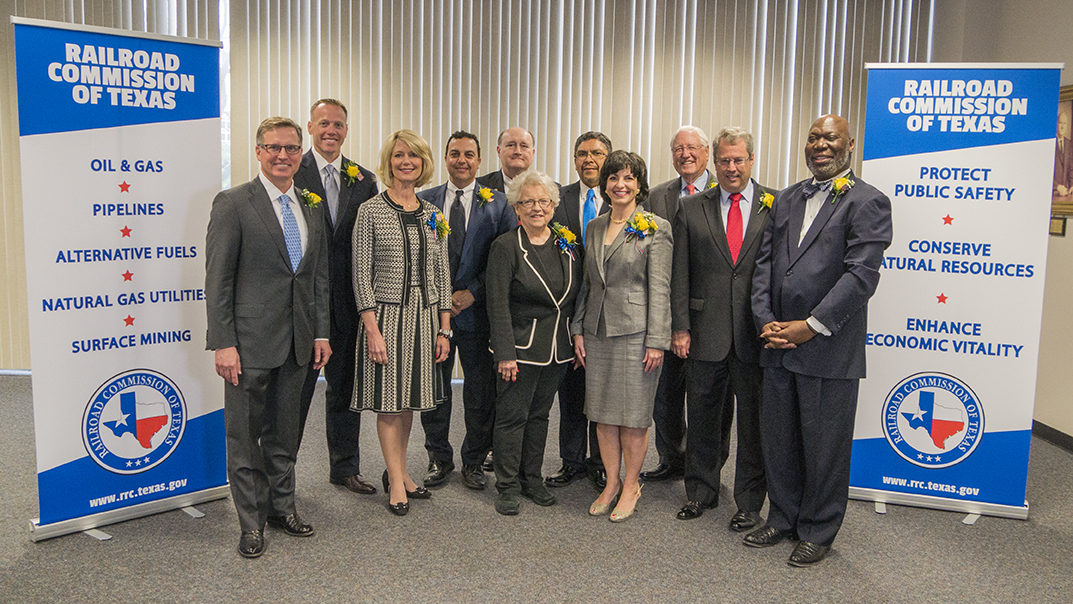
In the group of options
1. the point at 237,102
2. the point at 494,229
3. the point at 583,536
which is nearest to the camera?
the point at 583,536

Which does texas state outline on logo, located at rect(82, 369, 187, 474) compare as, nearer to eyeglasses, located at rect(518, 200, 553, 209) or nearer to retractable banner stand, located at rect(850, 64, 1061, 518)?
eyeglasses, located at rect(518, 200, 553, 209)

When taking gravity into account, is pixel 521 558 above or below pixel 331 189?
below

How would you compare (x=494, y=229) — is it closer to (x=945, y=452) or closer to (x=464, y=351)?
(x=464, y=351)

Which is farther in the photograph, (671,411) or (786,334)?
(671,411)

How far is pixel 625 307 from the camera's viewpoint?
318cm

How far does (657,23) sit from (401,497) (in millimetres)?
4212

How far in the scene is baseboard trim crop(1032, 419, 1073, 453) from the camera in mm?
4570

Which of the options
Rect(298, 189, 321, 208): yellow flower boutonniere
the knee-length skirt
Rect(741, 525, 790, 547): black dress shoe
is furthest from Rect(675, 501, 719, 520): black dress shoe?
Rect(298, 189, 321, 208): yellow flower boutonniere

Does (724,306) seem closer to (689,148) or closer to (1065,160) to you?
(689,148)

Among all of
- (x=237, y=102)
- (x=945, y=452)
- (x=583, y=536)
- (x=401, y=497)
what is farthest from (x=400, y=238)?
(x=237, y=102)

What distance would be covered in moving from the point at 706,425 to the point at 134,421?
2.46 metres

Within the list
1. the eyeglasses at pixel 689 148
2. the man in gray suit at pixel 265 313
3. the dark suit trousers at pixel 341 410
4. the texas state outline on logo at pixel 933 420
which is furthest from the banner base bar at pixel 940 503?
the man in gray suit at pixel 265 313

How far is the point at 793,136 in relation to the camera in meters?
6.00

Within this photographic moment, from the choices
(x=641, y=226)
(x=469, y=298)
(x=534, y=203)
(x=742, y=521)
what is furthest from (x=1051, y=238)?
(x=469, y=298)
